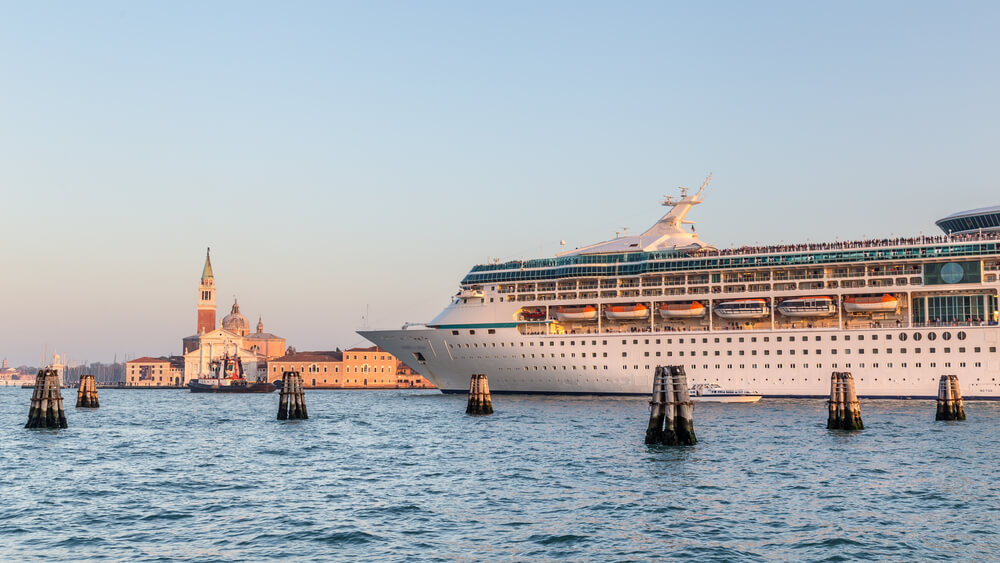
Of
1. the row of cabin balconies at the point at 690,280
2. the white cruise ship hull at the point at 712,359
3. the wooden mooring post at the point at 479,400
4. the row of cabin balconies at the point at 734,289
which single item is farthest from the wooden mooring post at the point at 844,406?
the row of cabin balconies at the point at 690,280

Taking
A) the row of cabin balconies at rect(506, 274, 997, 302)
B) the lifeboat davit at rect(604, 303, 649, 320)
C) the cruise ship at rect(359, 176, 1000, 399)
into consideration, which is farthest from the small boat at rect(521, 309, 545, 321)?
the lifeboat davit at rect(604, 303, 649, 320)

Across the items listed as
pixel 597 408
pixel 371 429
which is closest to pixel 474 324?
pixel 597 408

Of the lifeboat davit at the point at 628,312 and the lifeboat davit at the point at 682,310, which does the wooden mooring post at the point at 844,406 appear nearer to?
the lifeboat davit at the point at 682,310

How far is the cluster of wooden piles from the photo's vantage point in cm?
3269

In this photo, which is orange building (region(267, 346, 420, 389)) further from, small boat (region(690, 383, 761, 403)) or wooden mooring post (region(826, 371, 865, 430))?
wooden mooring post (region(826, 371, 865, 430))

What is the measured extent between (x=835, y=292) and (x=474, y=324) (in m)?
26.9

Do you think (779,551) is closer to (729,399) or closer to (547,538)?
(547,538)

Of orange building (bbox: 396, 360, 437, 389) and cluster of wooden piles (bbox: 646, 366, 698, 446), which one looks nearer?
cluster of wooden piles (bbox: 646, 366, 698, 446)

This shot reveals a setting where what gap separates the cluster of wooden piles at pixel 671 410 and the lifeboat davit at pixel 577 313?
39963 millimetres

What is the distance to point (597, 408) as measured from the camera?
59.7 m

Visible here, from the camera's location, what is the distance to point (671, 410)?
33.2 m

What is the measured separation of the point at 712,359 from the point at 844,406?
26.4 meters

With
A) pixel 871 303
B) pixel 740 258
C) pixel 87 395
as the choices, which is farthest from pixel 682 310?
pixel 87 395

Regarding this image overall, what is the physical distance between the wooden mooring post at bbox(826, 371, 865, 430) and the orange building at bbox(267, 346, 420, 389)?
143189 millimetres
